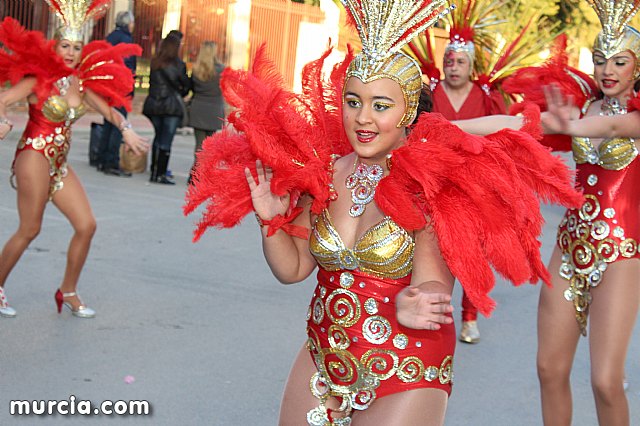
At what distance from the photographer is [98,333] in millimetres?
6340

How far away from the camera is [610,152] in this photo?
452cm

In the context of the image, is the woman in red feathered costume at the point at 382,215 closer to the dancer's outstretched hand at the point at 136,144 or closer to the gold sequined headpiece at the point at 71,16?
the dancer's outstretched hand at the point at 136,144

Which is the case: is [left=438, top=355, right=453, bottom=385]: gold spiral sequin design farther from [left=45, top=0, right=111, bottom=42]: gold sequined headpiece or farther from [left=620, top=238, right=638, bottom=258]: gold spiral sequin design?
[left=45, top=0, right=111, bottom=42]: gold sequined headpiece

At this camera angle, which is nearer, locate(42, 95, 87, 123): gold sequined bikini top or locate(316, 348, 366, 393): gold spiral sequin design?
locate(316, 348, 366, 393): gold spiral sequin design

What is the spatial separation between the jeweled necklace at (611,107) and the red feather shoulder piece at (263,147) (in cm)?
162

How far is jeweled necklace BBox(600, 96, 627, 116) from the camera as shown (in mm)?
4562

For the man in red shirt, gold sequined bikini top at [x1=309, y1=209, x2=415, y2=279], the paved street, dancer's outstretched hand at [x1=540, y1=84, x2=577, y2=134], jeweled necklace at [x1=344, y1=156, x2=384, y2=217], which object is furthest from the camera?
the man in red shirt

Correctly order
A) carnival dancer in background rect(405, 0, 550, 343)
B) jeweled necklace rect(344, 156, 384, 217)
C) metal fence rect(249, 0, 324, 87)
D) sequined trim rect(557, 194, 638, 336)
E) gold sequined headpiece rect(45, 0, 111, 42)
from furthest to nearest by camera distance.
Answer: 1. metal fence rect(249, 0, 324, 87)
2. carnival dancer in background rect(405, 0, 550, 343)
3. gold sequined headpiece rect(45, 0, 111, 42)
4. sequined trim rect(557, 194, 638, 336)
5. jeweled necklace rect(344, 156, 384, 217)

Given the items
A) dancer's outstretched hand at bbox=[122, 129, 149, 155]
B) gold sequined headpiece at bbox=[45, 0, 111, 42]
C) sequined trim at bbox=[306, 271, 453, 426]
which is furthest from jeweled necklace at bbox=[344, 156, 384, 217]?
gold sequined headpiece at bbox=[45, 0, 111, 42]

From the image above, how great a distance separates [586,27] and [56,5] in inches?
1097

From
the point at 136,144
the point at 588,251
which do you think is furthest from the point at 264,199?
the point at 136,144

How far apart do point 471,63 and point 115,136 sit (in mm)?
7395

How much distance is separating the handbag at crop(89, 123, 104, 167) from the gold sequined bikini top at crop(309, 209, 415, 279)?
1042cm

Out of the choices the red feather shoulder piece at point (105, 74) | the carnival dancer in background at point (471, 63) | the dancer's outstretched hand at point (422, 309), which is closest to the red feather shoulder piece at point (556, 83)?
the carnival dancer in background at point (471, 63)
